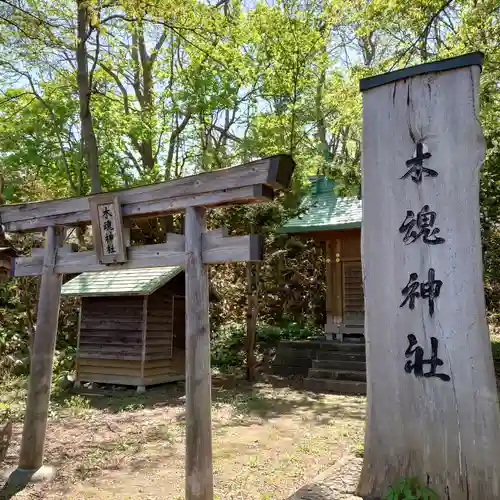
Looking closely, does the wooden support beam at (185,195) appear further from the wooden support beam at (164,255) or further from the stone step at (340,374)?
the stone step at (340,374)

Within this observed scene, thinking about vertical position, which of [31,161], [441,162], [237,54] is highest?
[237,54]

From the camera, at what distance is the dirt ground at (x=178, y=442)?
18.9 feet

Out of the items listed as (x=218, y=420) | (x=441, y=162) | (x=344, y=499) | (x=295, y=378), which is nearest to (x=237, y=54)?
(x=295, y=378)

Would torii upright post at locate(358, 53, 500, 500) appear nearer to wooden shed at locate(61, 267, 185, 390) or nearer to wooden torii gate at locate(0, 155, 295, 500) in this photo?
wooden torii gate at locate(0, 155, 295, 500)

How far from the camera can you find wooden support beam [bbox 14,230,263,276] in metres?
4.98

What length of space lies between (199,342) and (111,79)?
16.9 m

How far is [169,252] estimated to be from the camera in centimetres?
556

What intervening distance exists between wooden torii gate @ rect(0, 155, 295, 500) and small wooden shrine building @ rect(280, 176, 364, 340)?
7.95 meters

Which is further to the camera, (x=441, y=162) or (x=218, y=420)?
(x=218, y=420)

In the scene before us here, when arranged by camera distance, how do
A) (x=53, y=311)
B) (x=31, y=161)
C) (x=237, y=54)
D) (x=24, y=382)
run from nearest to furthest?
(x=53, y=311) → (x=24, y=382) → (x=237, y=54) → (x=31, y=161)

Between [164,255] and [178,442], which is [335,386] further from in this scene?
[164,255]

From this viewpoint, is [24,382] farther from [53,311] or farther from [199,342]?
[199,342]

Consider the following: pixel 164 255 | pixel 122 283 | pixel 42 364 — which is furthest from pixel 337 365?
pixel 164 255

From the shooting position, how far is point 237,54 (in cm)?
1469
